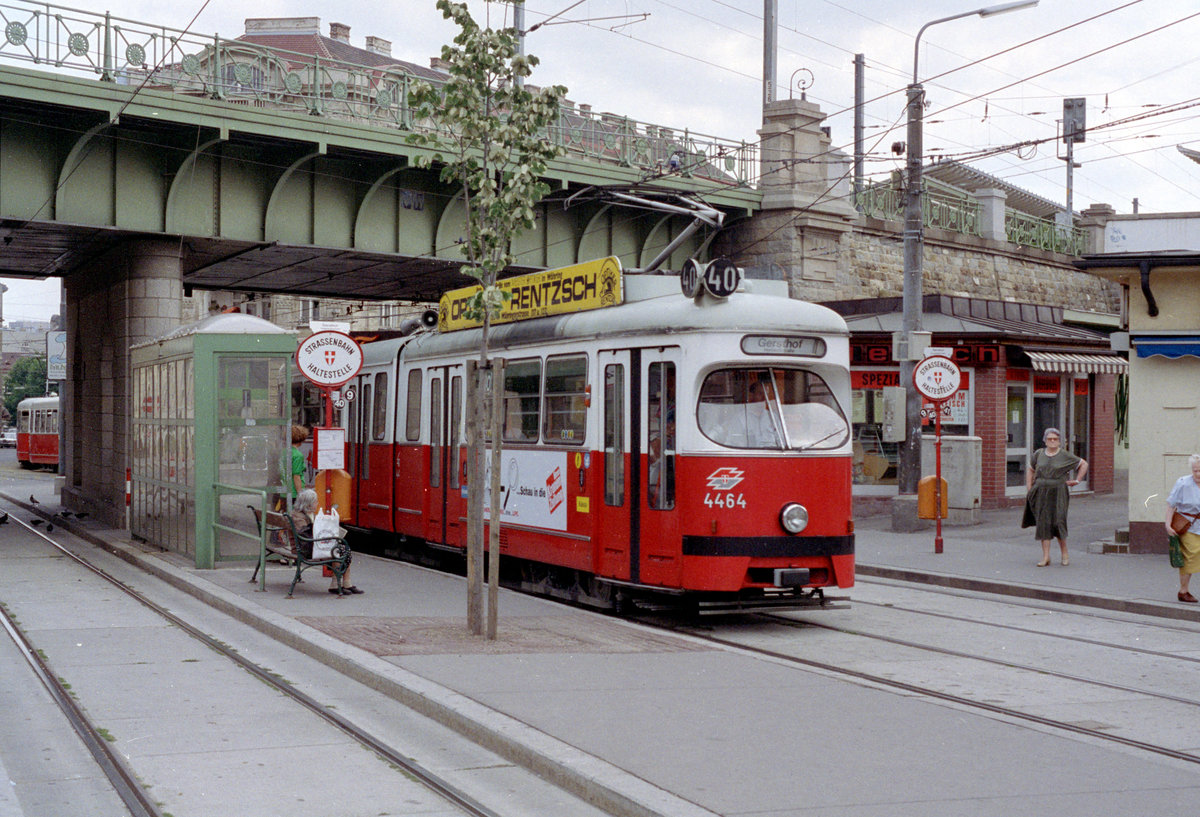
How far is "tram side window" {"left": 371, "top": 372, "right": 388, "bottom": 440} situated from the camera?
58.6ft

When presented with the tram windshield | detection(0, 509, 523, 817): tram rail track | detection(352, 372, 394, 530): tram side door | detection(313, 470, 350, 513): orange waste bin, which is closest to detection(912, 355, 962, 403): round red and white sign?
the tram windshield

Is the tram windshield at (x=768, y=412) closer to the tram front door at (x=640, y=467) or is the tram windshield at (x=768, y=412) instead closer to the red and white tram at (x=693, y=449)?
the red and white tram at (x=693, y=449)

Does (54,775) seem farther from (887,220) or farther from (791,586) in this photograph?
(887,220)

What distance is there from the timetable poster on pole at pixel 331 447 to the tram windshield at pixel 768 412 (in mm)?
4541

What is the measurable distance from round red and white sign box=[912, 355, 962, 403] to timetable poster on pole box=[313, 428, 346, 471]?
798 cm

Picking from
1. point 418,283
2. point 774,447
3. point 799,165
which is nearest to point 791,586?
point 774,447

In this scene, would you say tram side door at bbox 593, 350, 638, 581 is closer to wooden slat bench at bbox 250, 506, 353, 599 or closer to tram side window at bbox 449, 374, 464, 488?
wooden slat bench at bbox 250, 506, 353, 599

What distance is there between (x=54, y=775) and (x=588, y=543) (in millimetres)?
6307

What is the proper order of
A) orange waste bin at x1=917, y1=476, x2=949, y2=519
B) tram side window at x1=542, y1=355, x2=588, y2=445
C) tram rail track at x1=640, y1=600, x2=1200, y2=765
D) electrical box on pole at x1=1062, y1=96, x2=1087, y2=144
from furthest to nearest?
electrical box on pole at x1=1062, y1=96, x2=1087, y2=144
orange waste bin at x1=917, y1=476, x2=949, y2=519
tram side window at x1=542, y1=355, x2=588, y2=445
tram rail track at x1=640, y1=600, x2=1200, y2=765

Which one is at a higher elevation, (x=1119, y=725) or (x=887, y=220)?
(x=887, y=220)

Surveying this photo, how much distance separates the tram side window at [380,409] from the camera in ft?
58.6

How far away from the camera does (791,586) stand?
11375mm

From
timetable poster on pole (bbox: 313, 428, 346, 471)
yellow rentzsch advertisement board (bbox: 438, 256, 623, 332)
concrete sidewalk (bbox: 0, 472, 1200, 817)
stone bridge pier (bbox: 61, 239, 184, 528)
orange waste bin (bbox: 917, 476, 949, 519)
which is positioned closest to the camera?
concrete sidewalk (bbox: 0, 472, 1200, 817)

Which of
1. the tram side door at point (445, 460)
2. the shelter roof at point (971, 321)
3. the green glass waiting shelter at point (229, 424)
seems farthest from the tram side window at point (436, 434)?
the shelter roof at point (971, 321)
